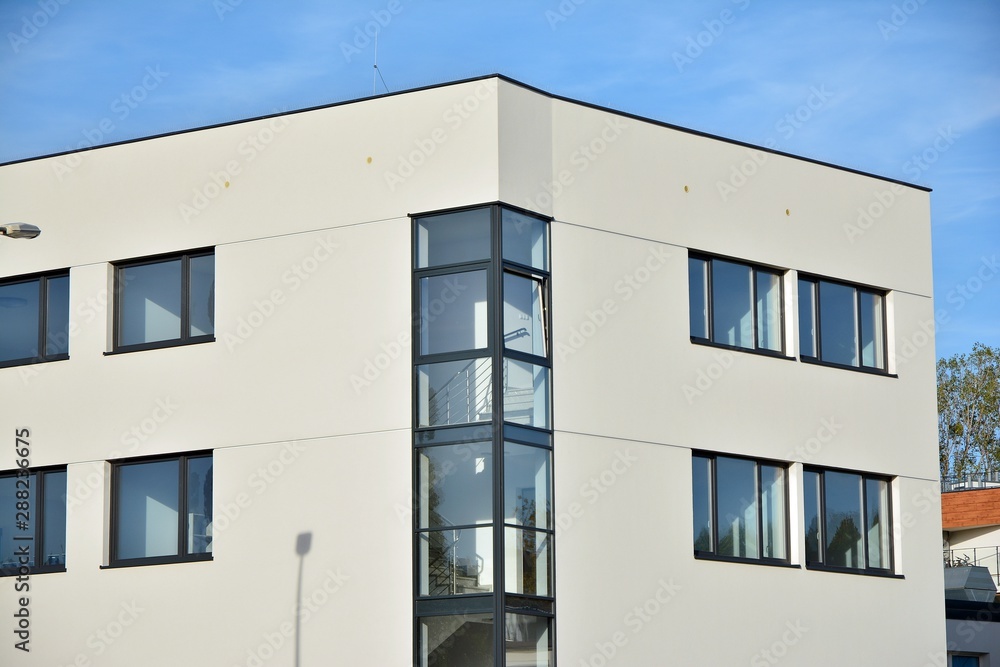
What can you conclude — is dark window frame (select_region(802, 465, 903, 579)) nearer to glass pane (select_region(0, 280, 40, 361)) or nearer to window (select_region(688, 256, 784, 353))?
window (select_region(688, 256, 784, 353))

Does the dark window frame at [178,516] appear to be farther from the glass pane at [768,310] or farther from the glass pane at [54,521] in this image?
the glass pane at [768,310]

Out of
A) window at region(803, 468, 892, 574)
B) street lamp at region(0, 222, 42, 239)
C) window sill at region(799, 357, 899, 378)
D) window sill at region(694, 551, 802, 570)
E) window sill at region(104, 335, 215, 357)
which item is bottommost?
window sill at region(694, 551, 802, 570)

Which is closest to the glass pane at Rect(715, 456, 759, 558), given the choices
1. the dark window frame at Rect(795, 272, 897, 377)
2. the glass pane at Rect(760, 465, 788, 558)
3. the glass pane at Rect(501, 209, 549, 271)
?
the glass pane at Rect(760, 465, 788, 558)

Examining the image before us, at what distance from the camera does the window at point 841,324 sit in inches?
896

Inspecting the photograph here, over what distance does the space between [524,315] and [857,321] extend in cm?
734

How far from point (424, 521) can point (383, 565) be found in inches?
32.7

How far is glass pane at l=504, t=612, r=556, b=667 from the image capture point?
58.0ft

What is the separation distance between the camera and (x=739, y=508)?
21.3 metres

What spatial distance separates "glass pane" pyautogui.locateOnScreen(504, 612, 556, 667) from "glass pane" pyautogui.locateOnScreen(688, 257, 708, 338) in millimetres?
5647

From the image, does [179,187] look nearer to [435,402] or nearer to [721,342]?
[435,402]

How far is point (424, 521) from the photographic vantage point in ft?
60.3

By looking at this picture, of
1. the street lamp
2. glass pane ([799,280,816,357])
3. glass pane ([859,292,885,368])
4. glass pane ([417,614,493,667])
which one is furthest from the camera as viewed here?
glass pane ([859,292,885,368])

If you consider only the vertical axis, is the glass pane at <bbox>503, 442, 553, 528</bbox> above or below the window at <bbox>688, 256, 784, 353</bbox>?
below

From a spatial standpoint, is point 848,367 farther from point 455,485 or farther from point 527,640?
point 527,640
